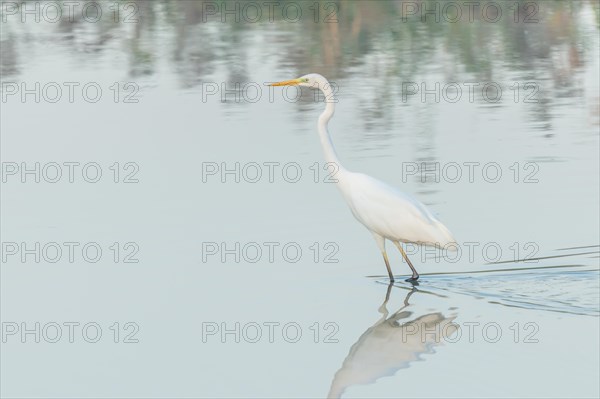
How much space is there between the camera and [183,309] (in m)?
8.62

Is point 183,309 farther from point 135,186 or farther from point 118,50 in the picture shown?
point 118,50

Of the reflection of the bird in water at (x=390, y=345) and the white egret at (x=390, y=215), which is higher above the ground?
the white egret at (x=390, y=215)

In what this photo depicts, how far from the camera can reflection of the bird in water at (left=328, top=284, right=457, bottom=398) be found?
733 centimetres

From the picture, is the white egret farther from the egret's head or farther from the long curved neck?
the egret's head

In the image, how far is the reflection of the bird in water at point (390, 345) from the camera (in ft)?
24.0

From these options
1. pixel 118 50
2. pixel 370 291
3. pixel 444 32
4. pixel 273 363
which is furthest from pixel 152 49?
pixel 273 363

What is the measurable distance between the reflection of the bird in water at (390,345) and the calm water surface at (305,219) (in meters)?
0.02

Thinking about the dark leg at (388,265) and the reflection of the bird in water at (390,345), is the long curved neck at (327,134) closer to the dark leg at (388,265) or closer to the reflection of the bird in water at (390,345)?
the dark leg at (388,265)

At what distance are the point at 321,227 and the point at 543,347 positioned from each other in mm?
2797

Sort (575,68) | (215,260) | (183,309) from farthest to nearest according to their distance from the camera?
(575,68) → (215,260) → (183,309)

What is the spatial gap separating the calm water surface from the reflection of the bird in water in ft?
0.06

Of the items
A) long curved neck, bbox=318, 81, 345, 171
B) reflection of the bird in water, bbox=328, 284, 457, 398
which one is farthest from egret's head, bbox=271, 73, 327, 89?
reflection of the bird in water, bbox=328, 284, 457, 398

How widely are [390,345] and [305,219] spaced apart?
257 cm

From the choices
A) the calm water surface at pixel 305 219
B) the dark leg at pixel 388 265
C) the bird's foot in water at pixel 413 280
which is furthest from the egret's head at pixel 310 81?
the bird's foot in water at pixel 413 280
